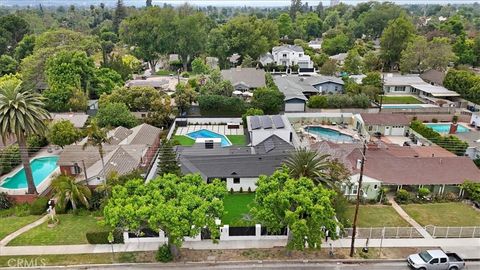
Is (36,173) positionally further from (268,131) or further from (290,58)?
(290,58)

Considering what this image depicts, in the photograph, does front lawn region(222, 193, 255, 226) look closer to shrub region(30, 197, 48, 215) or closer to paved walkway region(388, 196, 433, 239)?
paved walkway region(388, 196, 433, 239)

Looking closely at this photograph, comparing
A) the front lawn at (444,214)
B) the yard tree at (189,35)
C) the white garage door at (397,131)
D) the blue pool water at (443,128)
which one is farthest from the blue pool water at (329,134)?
the yard tree at (189,35)

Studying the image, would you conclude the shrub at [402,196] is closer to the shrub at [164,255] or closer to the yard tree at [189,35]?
the shrub at [164,255]

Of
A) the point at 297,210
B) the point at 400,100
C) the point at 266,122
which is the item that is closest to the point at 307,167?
the point at 297,210

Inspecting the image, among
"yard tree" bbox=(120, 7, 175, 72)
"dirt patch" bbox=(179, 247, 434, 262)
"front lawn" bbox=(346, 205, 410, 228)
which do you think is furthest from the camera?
"yard tree" bbox=(120, 7, 175, 72)

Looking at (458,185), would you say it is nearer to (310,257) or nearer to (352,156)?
(352,156)

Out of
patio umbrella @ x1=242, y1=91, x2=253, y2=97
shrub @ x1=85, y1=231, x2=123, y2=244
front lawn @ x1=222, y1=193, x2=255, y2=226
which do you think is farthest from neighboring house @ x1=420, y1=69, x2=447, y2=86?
shrub @ x1=85, y1=231, x2=123, y2=244
